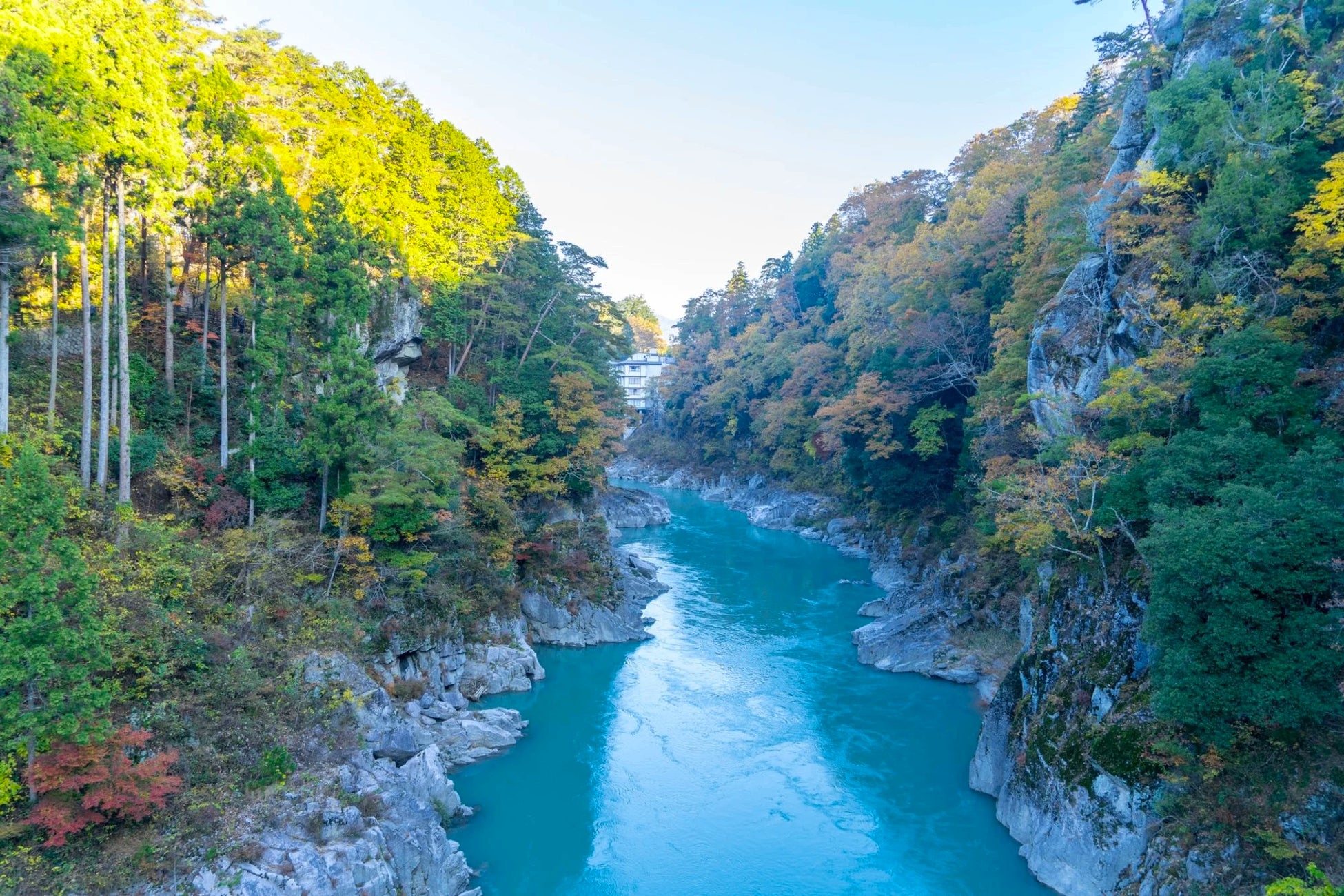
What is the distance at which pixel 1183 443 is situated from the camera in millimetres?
12781

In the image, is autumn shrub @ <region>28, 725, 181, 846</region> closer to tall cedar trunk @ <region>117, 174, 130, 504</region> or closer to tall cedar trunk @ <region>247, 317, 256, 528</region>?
tall cedar trunk @ <region>117, 174, 130, 504</region>

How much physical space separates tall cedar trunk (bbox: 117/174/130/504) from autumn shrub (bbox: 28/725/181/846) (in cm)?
648

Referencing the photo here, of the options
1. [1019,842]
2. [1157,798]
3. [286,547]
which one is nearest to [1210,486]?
[1157,798]

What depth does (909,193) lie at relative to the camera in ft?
148

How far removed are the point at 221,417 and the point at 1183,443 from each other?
22045mm

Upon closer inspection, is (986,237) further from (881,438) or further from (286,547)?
(286,547)

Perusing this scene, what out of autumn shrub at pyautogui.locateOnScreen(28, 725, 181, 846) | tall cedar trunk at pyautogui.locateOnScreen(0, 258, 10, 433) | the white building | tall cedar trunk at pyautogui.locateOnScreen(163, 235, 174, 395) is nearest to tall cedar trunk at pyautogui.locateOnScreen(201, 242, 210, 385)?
tall cedar trunk at pyautogui.locateOnScreen(163, 235, 174, 395)

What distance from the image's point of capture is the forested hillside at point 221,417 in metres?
9.34

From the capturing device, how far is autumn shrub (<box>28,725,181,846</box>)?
887cm

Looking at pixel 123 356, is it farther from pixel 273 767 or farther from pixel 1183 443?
pixel 1183 443

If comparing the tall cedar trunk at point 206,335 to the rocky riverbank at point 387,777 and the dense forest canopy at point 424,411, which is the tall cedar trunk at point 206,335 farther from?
the rocky riverbank at point 387,777

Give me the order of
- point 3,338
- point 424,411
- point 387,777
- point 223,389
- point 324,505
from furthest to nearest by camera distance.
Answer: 1. point 424,411
2. point 324,505
3. point 223,389
4. point 387,777
5. point 3,338

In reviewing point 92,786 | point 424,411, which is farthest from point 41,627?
point 424,411

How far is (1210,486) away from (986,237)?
19.8 m
